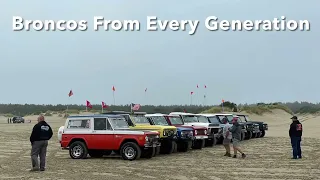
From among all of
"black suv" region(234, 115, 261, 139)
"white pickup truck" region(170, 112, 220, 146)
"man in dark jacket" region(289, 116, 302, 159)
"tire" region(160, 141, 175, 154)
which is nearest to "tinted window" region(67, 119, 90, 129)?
"tire" region(160, 141, 175, 154)

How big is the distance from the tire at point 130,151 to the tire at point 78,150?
59.8 inches

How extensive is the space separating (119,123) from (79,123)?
60.2 inches

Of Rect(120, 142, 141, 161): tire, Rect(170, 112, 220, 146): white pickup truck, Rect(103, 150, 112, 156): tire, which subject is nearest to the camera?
Rect(120, 142, 141, 161): tire

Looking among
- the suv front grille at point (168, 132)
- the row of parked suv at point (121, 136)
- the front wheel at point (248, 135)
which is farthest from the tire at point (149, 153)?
the front wheel at point (248, 135)

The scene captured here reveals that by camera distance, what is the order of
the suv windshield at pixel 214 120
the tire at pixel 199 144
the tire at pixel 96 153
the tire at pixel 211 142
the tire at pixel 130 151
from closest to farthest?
the tire at pixel 130 151 < the tire at pixel 96 153 < the tire at pixel 199 144 < the tire at pixel 211 142 < the suv windshield at pixel 214 120

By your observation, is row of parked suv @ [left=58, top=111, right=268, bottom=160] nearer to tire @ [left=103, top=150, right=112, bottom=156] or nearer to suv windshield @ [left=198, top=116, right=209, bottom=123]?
tire @ [left=103, top=150, right=112, bottom=156]

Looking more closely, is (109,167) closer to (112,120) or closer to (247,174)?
(112,120)

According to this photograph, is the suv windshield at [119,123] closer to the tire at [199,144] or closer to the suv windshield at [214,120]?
the tire at [199,144]

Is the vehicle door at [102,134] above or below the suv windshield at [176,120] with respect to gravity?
below

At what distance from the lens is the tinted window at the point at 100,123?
18.8m

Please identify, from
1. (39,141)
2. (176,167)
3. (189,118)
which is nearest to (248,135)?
(189,118)

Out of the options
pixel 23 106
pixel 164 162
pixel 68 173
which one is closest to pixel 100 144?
pixel 164 162

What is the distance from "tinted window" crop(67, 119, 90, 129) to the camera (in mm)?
19125

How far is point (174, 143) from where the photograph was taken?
21062mm
